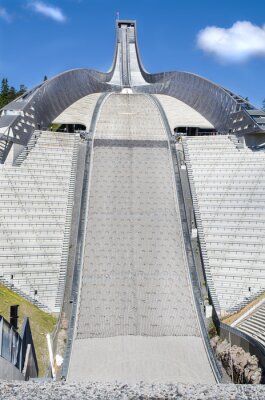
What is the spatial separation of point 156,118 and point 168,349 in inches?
706

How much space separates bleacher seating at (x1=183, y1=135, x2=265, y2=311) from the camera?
17.3m

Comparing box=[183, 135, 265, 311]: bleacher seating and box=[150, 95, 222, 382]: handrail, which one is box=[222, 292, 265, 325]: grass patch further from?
box=[150, 95, 222, 382]: handrail

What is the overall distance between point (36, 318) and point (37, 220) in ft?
16.8

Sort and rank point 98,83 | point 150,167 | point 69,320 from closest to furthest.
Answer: point 69,320 → point 150,167 → point 98,83

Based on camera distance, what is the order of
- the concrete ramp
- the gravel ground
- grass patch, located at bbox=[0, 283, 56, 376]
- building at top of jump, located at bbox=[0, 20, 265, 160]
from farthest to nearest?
1. building at top of jump, located at bbox=[0, 20, 265, 160]
2. grass patch, located at bbox=[0, 283, 56, 376]
3. the concrete ramp
4. the gravel ground

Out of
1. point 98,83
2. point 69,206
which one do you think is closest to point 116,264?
point 69,206

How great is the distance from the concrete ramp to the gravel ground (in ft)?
12.2

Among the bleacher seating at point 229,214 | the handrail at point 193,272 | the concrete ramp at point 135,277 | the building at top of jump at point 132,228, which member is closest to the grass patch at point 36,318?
the building at top of jump at point 132,228

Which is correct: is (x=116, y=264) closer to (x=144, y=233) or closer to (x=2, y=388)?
(x=144, y=233)

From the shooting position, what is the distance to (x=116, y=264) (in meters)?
17.6

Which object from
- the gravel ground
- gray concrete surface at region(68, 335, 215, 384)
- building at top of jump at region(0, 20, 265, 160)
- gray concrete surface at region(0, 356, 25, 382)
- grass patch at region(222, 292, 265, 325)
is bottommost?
gray concrete surface at region(68, 335, 215, 384)

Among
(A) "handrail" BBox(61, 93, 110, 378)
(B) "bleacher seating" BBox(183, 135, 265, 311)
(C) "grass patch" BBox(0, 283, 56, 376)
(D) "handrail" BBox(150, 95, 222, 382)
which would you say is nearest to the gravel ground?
(A) "handrail" BBox(61, 93, 110, 378)

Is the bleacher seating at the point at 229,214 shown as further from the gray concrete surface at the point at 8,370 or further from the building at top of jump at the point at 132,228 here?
the gray concrete surface at the point at 8,370

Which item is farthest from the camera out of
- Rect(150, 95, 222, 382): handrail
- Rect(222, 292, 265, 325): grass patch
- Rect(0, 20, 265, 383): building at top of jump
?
Rect(222, 292, 265, 325): grass patch
